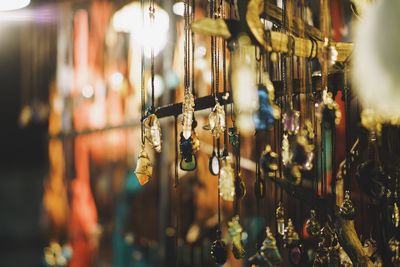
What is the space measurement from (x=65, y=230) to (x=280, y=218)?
13.6ft

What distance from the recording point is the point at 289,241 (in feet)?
5.35

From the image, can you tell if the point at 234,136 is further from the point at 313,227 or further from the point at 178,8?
the point at 178,8

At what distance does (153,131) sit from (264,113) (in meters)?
0.54

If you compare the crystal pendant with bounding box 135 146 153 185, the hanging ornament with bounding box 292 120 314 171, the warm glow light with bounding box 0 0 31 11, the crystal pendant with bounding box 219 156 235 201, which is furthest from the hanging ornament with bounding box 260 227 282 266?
the warm glow light with bounding box 0 0 31 11

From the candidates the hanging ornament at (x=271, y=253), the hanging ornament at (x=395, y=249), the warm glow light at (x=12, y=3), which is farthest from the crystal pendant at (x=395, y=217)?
the warm glow light at (x=12, y=3)

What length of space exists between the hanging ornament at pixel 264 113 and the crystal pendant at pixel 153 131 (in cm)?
52

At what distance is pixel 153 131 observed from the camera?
1857mm

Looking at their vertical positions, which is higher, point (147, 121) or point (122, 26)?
point (122, 26)

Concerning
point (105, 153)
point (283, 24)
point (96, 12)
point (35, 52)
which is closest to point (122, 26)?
point (96, 12)

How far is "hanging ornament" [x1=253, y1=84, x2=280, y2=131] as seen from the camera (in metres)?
1.38

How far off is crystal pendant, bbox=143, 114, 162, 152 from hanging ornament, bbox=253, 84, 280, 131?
0.52 meters

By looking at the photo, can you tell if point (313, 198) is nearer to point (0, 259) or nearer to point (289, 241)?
point (289, 241)

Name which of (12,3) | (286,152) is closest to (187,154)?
(286,152)

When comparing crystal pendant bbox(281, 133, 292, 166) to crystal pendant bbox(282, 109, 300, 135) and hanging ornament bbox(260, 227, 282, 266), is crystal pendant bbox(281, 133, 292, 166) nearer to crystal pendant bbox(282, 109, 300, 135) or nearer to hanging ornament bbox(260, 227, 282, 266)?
crystal pendant bbox(282, 109, 300, 135)
